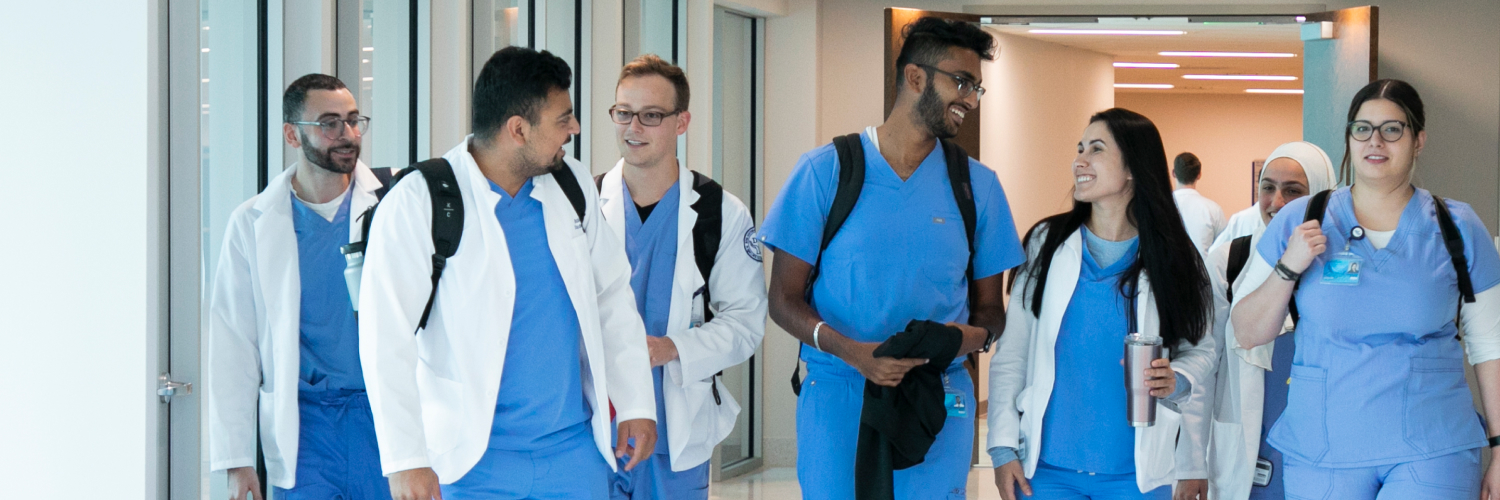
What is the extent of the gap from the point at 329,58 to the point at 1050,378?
218 cm

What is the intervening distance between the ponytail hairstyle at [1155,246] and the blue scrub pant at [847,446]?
1.19 feet

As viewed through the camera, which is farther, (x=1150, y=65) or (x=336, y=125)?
(x=1150, y=65)

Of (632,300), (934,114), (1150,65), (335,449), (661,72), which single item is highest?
(1150,65)

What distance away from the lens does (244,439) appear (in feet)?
10.2

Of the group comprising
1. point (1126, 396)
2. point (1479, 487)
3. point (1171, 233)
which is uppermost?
point (1171, 233)

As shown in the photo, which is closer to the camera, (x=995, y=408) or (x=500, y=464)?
(x=500, y=464)

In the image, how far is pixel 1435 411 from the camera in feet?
8.86

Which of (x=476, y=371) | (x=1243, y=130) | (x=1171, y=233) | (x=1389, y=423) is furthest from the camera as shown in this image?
(x=1243, y=130)

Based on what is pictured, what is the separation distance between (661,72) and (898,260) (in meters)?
0.91

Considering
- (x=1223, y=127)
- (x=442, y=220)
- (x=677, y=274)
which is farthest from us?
(x=1223, y=127)
